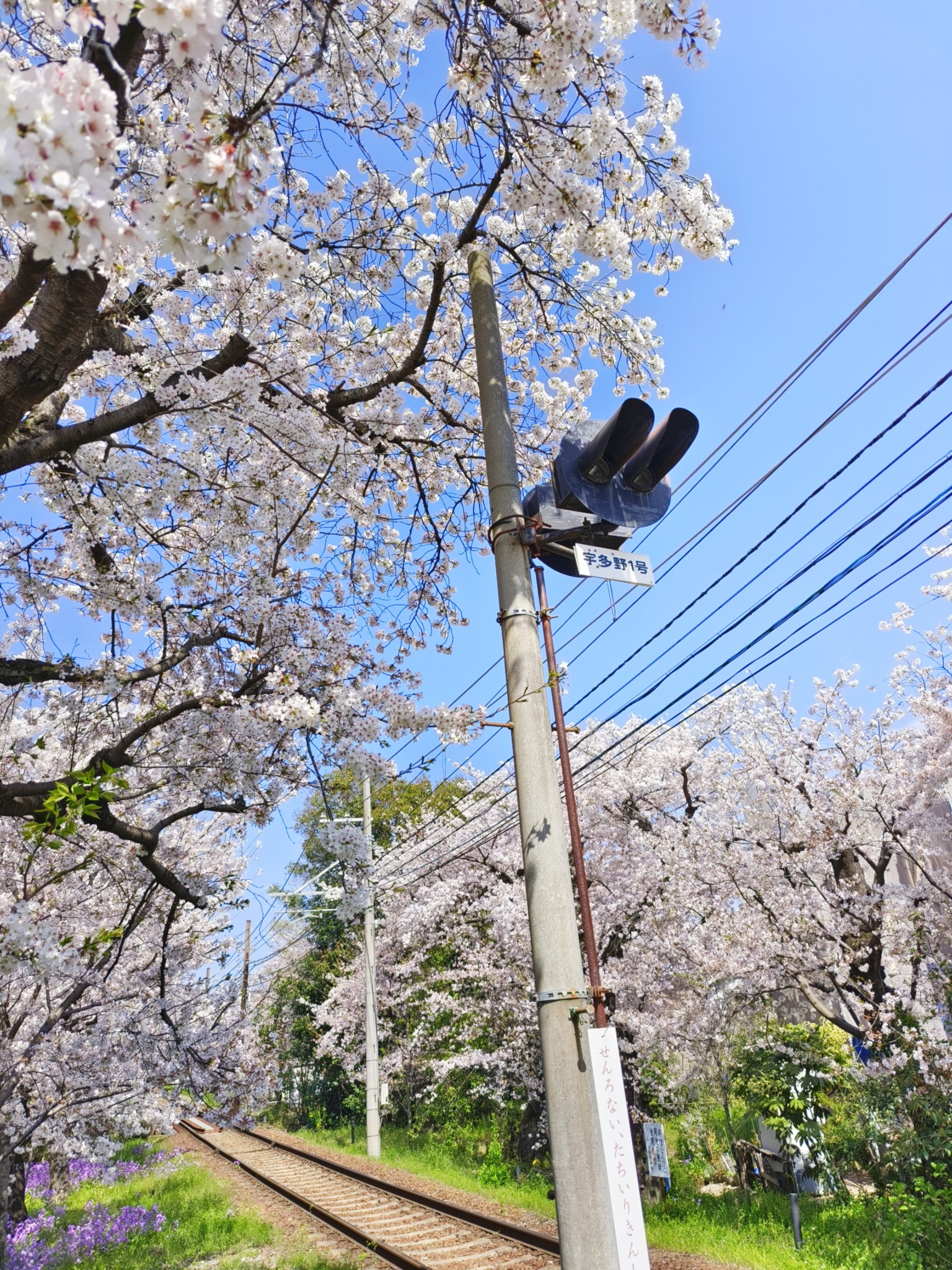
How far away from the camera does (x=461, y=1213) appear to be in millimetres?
9680

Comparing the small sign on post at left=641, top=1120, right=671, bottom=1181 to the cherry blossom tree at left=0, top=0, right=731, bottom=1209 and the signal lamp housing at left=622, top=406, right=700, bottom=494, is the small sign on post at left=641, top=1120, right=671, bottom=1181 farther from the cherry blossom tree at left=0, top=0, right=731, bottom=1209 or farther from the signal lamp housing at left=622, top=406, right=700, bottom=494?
the signal lamp housing at left=622, top=406, right=700, bottom=494

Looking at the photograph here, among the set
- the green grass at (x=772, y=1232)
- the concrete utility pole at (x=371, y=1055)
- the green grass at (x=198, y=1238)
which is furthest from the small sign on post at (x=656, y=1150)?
the concrete utility pole at (x=371, y=1055)

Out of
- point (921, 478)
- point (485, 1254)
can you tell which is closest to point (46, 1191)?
point (485, 1254)

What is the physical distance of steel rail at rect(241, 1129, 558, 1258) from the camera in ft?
26.2

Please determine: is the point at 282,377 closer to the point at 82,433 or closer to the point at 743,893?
the point at 82,433

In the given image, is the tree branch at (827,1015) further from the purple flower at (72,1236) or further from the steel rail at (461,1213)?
the purple flower at (72,1236)

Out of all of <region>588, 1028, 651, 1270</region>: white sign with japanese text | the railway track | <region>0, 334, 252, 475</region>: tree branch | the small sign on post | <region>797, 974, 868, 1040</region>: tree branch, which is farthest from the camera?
<region>797, 974, 868, 1040</region>: tree branch

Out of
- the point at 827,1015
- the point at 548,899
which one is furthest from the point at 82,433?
the point at 827,1015

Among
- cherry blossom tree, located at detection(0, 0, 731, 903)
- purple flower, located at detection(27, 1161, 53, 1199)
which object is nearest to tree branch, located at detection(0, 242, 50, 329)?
cherry blossom tree, located at detection(0, 0, 731, 903)

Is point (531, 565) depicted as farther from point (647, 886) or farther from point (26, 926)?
point (647, 886)

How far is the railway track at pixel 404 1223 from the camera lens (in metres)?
7.71

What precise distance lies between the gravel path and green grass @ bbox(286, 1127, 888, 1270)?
274 millimetres

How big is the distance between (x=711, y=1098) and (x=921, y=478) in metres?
12.3

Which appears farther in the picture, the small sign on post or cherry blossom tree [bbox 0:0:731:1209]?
the small sign on post
